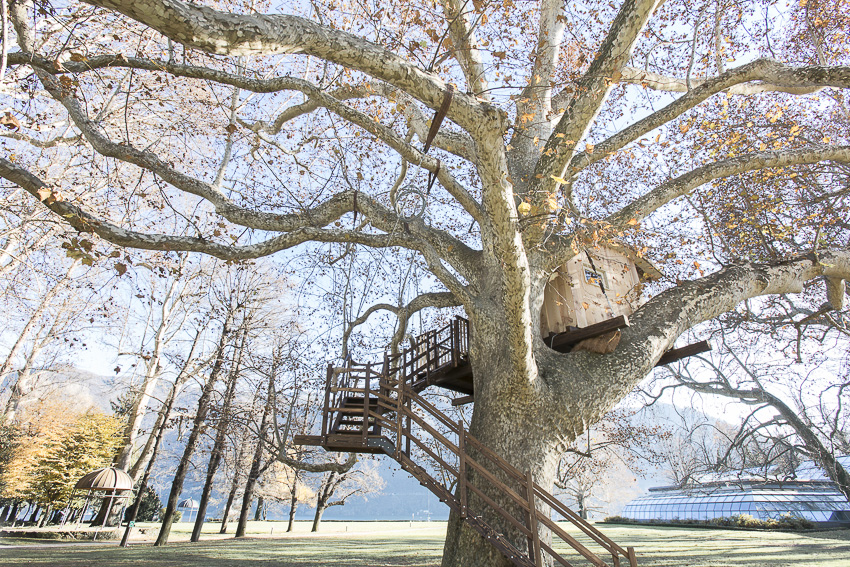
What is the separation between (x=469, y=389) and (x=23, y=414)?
33.4 m

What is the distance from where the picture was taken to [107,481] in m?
19.0

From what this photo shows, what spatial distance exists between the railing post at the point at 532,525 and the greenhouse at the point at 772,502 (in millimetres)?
20900

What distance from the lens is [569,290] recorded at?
9.91 meters

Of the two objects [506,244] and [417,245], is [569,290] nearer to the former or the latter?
[417,245]

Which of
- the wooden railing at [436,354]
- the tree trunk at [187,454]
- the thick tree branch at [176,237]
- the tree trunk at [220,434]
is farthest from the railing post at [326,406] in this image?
the tree trunk at [187,454]

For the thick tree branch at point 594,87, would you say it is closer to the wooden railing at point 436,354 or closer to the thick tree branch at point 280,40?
the thick tree branch at point 280,40

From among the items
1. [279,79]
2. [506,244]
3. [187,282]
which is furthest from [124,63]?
[187,282]

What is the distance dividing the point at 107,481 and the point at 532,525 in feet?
69.4

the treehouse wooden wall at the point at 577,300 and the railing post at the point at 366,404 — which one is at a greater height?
the treehouse wooden wall at the point at 577,300

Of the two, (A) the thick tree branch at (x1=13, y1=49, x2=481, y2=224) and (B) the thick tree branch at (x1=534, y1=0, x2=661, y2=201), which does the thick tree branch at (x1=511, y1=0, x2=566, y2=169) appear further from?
(B) the thick tree branch at (x1=534, y1=0, x2=661, y2=201)

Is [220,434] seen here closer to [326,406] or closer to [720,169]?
[326,406]

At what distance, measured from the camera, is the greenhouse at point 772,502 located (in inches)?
953

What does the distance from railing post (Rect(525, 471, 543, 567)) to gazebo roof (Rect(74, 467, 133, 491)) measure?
20.4 m

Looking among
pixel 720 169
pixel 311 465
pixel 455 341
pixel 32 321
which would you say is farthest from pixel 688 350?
pixel 32 321
